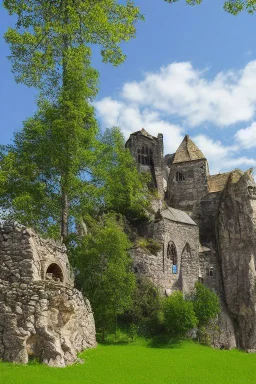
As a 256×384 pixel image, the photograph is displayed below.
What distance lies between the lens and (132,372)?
50.6 ft

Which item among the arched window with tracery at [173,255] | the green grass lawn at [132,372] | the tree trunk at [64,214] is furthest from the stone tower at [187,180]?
the green grass lawn at [132,372]

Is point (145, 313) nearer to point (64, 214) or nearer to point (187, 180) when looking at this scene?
point (64, 214)

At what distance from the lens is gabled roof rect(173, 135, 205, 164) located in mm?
53812

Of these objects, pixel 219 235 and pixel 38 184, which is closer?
pixel 38 184

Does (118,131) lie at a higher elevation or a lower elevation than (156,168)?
higher

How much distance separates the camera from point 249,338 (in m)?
41.8

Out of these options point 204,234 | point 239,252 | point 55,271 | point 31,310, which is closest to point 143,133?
point 204,234

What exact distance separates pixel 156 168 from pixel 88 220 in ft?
58.7

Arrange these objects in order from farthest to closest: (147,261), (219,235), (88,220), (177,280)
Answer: (219,235), (177,280), (147,261), (88,220)

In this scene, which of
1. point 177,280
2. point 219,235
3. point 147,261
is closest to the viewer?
point 147,261

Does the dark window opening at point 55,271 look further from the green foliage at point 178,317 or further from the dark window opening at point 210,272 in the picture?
the dark window opening at point 210,272

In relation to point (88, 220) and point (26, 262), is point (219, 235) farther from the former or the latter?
point (26, 262)

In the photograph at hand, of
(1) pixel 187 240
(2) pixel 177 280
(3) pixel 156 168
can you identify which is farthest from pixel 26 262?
(3) pixel 156 168

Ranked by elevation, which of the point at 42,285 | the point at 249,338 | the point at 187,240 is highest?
the point at 187,240
